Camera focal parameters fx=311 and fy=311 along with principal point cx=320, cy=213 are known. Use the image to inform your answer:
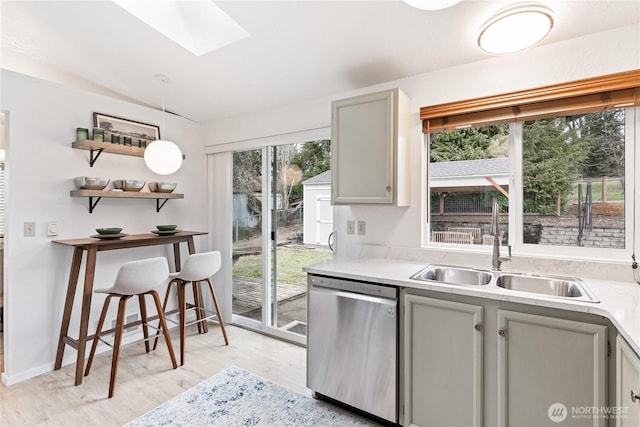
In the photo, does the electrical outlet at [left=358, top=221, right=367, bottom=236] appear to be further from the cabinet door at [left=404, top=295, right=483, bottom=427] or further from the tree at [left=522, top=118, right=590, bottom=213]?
the tree at [left=522, top=118, right=590, bottom=213]

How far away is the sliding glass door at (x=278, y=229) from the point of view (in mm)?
2973

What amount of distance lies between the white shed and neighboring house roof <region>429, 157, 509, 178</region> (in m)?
0.95

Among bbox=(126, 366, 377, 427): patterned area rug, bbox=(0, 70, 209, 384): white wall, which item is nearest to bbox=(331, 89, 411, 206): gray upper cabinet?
bbox=(126, 366, 377, 427): patterned area rug

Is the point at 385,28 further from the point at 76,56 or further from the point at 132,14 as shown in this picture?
the point at 76,56

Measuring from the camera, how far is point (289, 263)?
3188 mm

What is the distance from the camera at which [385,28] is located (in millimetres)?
1962

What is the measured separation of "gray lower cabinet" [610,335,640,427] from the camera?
1.07m

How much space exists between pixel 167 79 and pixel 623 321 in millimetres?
3407

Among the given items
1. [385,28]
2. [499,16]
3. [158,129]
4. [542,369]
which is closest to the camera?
[542,369]

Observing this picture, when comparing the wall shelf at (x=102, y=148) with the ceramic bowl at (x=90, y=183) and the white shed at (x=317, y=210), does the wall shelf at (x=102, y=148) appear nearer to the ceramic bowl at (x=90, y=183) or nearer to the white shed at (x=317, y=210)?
the ceramic bowl at (x=90, y=183)

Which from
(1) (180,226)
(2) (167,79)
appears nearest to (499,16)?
(2) (167,79)

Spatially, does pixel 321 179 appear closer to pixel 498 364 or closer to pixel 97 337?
pixel 498 364

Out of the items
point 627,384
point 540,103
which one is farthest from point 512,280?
point 540,103

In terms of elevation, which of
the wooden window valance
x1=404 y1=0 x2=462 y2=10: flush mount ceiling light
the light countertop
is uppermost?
x1=404 y1=0 x2=462 y2=10: flush mount ceiling light
